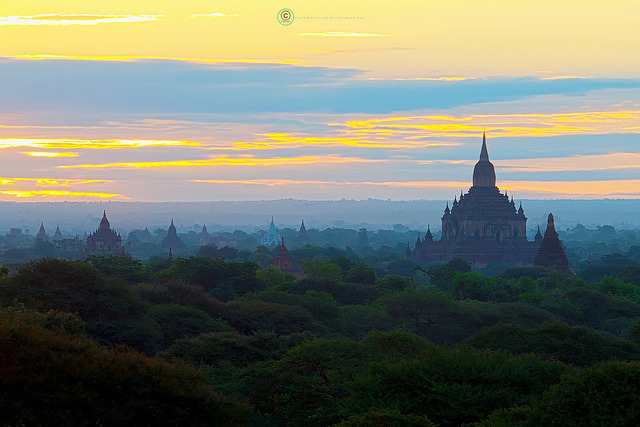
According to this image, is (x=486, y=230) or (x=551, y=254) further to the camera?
(x=486, y=230)

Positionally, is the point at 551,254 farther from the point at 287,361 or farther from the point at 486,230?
the point at 287,361

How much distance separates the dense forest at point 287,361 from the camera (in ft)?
87.7

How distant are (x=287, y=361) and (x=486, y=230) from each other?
122548mm

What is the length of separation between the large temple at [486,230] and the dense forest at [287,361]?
83.9 m

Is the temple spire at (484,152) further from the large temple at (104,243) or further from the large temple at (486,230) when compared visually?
the large temple at (104,243)

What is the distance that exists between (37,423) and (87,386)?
1834 mm

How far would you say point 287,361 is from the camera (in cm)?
3622

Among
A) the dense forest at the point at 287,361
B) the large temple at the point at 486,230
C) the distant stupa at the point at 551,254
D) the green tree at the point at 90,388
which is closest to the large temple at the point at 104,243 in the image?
the large temple at the point at 486,230

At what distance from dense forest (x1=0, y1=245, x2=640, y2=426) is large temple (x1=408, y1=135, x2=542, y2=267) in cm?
8393

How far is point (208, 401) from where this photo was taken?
27.8 m

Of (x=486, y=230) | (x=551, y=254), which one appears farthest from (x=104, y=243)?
(x=551, y=254)

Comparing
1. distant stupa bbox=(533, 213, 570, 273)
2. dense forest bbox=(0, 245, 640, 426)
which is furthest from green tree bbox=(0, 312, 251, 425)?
distant stupa bbox=(533, 213, 570, 273)

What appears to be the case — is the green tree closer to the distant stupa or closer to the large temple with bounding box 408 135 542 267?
the distant stupa

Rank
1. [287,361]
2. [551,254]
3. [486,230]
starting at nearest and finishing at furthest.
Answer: [287,361], [551,254], [486,230]
